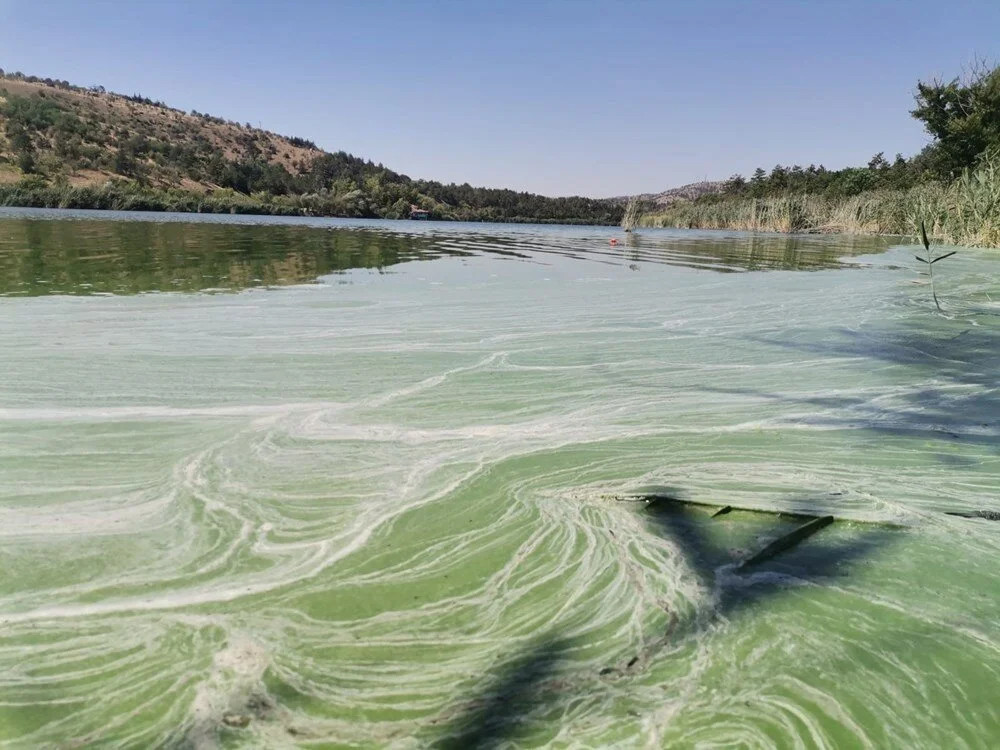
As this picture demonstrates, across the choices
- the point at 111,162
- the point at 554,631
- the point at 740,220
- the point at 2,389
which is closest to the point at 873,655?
the point at 554,631

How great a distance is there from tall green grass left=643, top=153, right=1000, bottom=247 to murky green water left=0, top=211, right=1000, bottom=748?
7.08 m

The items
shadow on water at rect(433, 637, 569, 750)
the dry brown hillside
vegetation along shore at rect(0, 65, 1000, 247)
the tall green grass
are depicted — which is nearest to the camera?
shadow on water at rect(433, 637, 569, 750)

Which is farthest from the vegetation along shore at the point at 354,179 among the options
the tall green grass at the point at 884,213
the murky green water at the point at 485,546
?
the murky green water at the point at 485,546

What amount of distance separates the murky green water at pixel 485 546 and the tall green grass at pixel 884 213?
7083mm

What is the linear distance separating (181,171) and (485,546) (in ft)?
201

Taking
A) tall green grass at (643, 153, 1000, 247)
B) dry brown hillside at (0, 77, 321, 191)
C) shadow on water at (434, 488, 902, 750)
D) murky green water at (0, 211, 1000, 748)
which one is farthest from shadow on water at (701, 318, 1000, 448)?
dry brown hillside at (0, 77, 321, 191)

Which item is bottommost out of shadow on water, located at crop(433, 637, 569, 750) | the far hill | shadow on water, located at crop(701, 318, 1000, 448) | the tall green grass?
shadow on water, located at crop(433, 637, 569, 750)

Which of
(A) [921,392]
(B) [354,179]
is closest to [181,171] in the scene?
(B) [354,179]

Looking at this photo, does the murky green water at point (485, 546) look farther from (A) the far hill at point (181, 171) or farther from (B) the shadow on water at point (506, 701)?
(A) the far hill at point (181, 171)

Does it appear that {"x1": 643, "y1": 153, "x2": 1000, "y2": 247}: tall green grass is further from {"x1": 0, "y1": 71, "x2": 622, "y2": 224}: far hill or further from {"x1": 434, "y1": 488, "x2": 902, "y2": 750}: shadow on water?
{"x1": 0, "y1": 71, "x2": 622, "y2": 224}: far hill

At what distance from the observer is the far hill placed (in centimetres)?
4009

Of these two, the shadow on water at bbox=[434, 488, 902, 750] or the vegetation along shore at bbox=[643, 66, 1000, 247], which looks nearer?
the shadow on water at bbox=[434, 488, 902, 750]

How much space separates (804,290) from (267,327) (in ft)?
18.4

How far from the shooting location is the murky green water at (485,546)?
0.93 m
